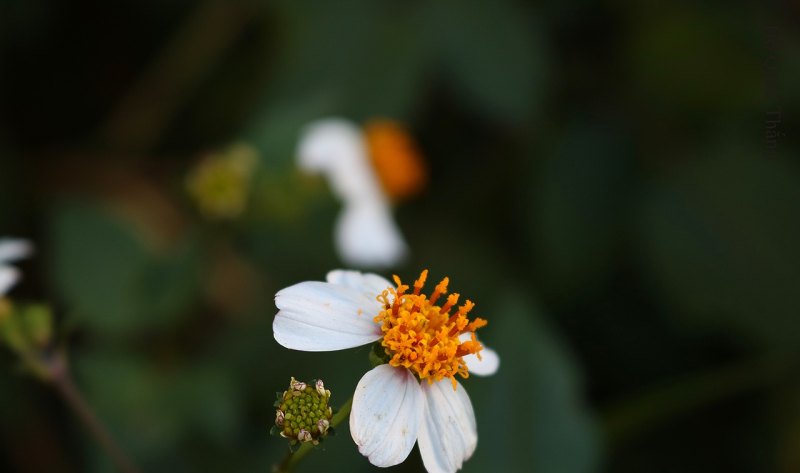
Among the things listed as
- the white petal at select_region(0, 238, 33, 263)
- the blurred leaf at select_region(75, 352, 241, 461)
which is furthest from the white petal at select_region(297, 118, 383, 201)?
the white petal at select_region(0, 238, 33, 263)

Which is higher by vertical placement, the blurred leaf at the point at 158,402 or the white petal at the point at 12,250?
the white petal at the point at 12,250

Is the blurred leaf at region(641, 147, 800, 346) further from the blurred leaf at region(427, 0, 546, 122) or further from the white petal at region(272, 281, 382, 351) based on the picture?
the white petal at region(272, 281, 382, 351)

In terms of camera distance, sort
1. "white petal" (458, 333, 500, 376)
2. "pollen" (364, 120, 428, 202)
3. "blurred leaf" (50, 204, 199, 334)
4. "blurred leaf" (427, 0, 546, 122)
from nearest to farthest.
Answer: "white petal" (458, 333, 500, 376), "blurred leaf" (50, 204, 199, 334), "pollen" (364, 120, 428, 202), "blurred leaf" (427, 0, 546, 122)

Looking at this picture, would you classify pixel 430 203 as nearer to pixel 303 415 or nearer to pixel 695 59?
pixel 695 59

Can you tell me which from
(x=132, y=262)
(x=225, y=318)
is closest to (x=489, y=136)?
(x=225, y=318)

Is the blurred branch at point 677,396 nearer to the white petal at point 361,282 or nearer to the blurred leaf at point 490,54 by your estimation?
the blurred leaf at point 490,54

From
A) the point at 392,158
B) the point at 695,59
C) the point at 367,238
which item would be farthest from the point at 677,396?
the point at 695,59

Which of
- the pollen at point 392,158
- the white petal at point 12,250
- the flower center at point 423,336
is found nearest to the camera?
the flower center at point 423,336

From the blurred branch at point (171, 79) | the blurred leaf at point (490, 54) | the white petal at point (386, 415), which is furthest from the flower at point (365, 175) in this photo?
the white petal at point (386, 415)
